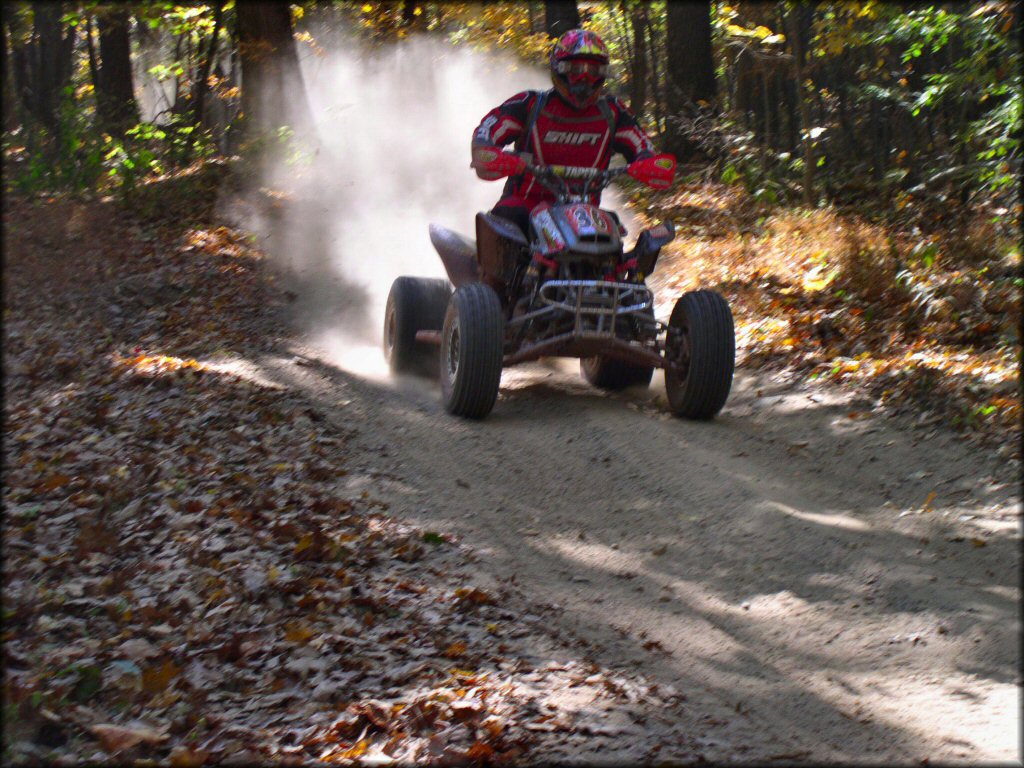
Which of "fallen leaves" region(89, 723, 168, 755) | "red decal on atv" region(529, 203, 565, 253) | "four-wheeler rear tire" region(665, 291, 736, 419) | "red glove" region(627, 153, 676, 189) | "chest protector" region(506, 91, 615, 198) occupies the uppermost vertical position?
"chest protector" region(506, 91, 615, 198)

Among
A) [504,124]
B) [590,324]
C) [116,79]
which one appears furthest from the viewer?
[116,79]

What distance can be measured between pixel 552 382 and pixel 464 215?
7.17m

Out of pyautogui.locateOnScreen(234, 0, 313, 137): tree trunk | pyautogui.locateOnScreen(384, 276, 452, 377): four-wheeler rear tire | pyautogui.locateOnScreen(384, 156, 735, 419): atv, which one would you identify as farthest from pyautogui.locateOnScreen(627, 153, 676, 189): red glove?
pyautogui.locateOnScreen(234, 0, 313, 137): tree trunk

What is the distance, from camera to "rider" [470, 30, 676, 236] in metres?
7.67

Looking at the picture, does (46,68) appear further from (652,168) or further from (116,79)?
(652,168)

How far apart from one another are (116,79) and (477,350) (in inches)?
550

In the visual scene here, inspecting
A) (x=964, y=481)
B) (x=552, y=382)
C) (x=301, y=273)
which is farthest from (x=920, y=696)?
(x=301, y=273)

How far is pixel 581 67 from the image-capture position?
7.62 metres

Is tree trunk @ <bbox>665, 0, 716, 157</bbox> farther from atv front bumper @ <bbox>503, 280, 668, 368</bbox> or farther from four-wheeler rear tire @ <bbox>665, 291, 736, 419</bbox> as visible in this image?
four-wheeler rear tire @ <bbox>665, 291, 736, 419</bbox>

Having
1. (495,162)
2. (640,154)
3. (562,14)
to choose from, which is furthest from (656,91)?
(495,162)

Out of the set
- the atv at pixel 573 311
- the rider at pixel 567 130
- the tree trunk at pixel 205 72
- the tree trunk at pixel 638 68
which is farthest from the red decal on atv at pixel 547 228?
the tree trunk at pixel 638 68

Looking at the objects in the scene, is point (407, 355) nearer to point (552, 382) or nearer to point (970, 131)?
point (552, 382)

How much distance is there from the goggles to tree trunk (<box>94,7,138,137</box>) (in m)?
11.7

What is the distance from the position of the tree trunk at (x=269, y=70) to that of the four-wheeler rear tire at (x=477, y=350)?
31.7 feet
